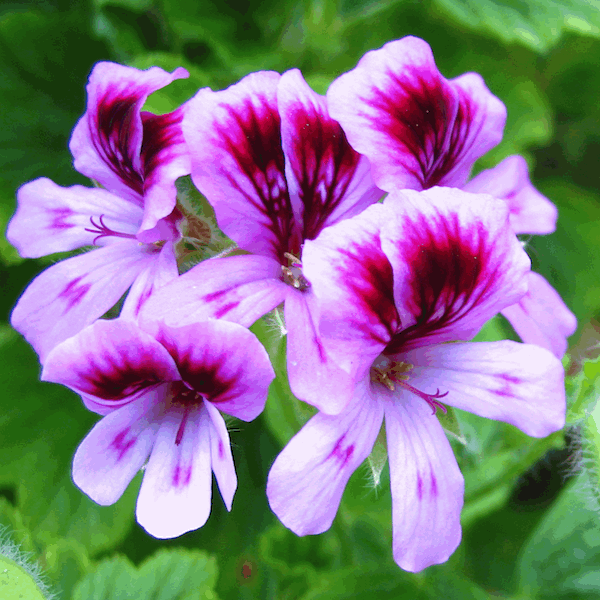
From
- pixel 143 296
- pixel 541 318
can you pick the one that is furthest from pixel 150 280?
pixel 541 318

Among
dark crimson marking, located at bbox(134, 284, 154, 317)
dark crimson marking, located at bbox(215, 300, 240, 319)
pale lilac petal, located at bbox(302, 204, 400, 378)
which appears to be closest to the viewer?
pale lilac petal, located at bbox(302, 204, 400, 378)

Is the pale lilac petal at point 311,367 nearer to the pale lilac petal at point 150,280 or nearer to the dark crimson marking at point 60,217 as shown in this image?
the pale lilac petal at point 150,280

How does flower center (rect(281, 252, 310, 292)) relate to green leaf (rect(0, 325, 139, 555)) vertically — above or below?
above

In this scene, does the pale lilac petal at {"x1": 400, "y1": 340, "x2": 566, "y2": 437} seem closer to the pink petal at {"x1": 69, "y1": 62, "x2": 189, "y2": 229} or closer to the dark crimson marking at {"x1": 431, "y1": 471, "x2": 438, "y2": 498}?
the dark crimson marking at {"x1": 431, "y1": 471, "x2": 438, "y2": 498}

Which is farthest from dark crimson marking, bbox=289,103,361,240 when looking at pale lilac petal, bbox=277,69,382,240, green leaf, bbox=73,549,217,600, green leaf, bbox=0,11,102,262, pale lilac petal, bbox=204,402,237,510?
green leaf, bbox=0,11,102,262

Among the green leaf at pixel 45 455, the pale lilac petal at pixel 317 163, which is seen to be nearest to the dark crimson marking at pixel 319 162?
the pale lilac petal at pixel 317 163

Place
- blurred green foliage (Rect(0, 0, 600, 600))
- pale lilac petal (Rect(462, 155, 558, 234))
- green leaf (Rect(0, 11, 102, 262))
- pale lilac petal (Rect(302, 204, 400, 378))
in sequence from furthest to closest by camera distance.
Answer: green leaf (Rect(0, 11, 102, 262)), blurred green foliage (Rect(0, 0, 600, 600)), pale lilac petal (Rect(462, 155, 558, 234)), pale lilac petal (Rect(302, 204, 400, 378))

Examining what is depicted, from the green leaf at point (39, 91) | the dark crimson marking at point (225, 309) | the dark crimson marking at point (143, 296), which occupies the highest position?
the dark crimson marking at point (225, 309)
